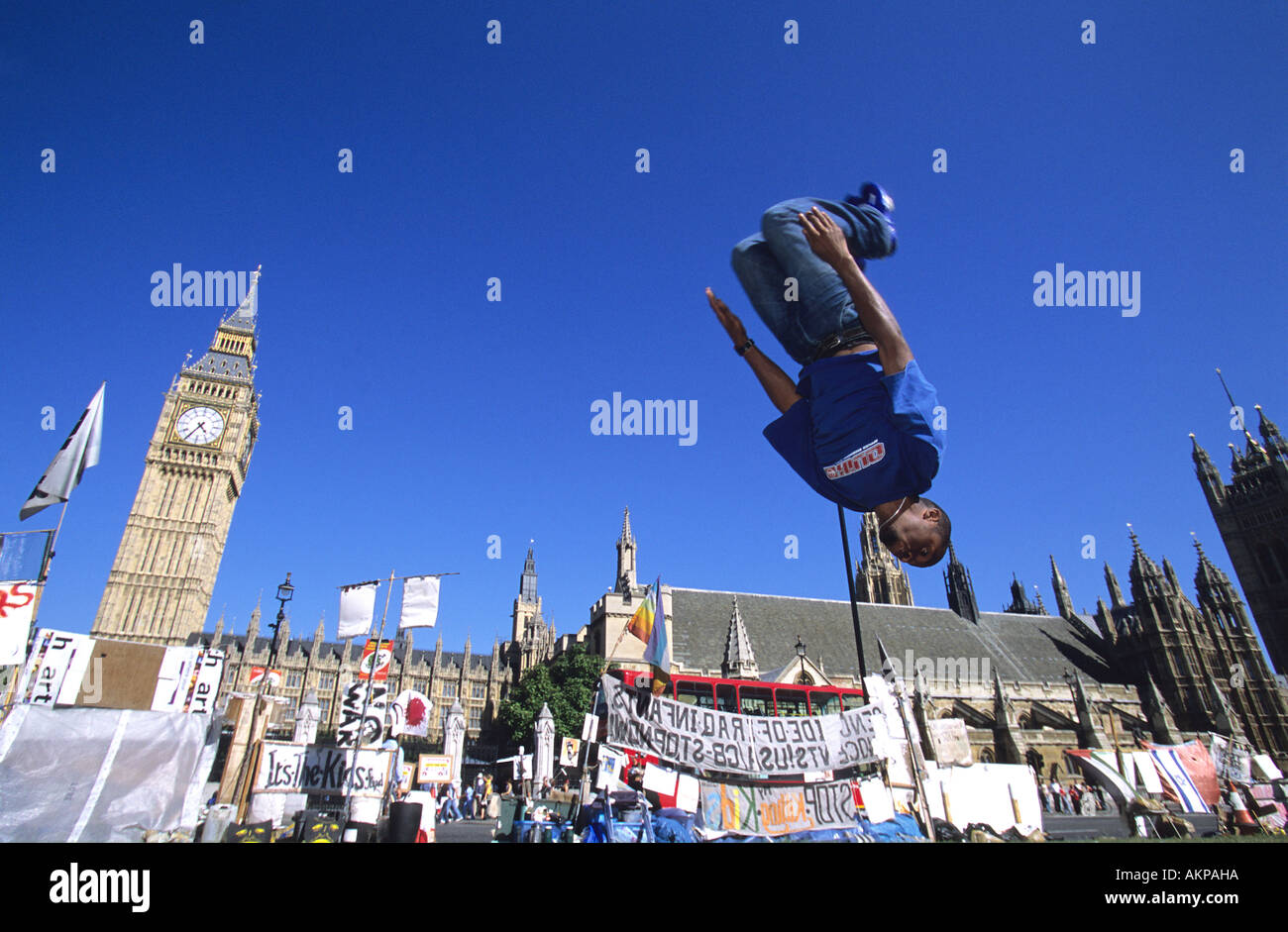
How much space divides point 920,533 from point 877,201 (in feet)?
7.98

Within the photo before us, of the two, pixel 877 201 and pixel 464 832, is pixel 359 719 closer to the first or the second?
pixel 464 832

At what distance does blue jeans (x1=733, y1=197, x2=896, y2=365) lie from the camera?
4.32 m

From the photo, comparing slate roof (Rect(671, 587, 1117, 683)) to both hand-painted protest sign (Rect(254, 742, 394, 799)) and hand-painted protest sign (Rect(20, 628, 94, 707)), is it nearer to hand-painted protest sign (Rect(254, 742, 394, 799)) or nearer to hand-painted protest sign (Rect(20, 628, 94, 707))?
hand-painted protest sign (Rect(254, 742, 394, 799))

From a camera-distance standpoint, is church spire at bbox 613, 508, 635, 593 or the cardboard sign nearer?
the cardboard sign

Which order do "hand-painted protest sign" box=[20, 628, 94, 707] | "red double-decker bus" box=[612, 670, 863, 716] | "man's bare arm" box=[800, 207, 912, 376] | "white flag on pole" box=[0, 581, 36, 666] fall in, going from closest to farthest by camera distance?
"man's bare arm" box=[800, 207, 912, 376]
"white flag on pole" box=[0, 581, 36, 666]
"hand-painted protest sign" box=[20, 628, 94, 707]
"red double-decker bus" box=[612, 670, 863, 716]

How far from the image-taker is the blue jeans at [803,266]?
14.2 ft

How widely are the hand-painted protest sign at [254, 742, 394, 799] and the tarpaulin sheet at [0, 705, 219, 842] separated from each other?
269 cm

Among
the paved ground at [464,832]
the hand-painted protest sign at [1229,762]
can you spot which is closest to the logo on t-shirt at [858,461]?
the paved ground at [464,832]

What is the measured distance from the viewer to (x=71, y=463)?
11227 millimetres

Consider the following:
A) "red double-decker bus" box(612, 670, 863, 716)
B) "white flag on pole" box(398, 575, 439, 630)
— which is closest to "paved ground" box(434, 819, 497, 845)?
"white flag on pole" box(398, 575, 439, 630)

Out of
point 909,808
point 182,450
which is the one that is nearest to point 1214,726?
point 909,808
